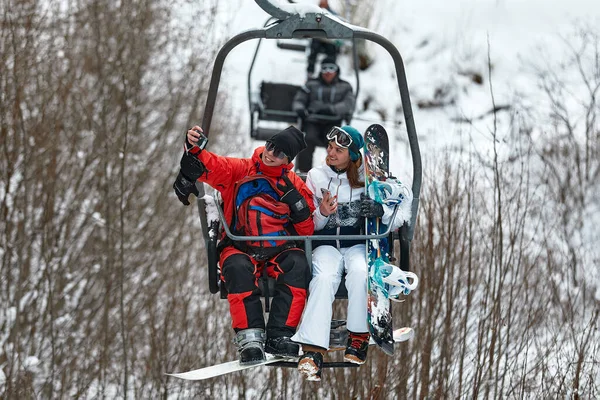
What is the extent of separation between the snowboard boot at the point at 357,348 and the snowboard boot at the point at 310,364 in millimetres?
168

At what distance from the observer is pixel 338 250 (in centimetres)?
484

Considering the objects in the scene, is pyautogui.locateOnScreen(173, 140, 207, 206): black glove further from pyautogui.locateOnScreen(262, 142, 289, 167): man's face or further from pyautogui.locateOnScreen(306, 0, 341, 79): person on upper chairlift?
pyautogui.locateOnScreen(306, 0, 341, 79): person on upper chairlift

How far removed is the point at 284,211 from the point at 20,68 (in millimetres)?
7443

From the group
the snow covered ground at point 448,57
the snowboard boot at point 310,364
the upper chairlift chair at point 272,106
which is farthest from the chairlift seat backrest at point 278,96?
the snow covered ground at point 448,57

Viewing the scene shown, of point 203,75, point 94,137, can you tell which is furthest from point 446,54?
point 94,137

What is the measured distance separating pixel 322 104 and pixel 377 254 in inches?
182

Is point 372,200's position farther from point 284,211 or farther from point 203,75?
point 203,75

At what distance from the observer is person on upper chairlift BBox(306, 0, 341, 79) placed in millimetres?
11102

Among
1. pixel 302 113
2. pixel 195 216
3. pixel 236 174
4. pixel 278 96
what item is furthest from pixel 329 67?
pixel 195 216

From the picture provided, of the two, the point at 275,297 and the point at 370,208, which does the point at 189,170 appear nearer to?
the point at 275,297

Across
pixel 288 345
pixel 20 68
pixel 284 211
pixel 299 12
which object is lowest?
pixel 288 345

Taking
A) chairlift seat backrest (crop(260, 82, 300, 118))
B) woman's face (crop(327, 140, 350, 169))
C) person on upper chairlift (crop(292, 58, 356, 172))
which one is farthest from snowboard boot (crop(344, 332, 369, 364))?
chairlift seat backrest (crop(260, 82, 300, 118))

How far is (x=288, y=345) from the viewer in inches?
178

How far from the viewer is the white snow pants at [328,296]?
4523 millimetres
